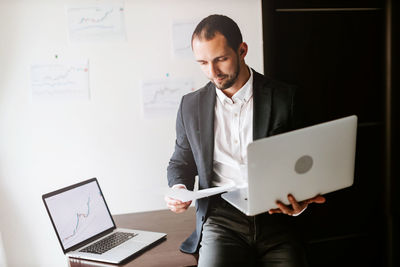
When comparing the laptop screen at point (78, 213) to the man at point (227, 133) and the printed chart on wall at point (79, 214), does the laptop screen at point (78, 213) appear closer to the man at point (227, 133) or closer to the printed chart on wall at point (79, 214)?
the printed chart on wall at point (79, 214)

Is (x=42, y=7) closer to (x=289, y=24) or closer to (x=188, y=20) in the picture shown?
(x=188, y=20)

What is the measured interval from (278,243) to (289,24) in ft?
3.93

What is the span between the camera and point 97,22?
1.85m

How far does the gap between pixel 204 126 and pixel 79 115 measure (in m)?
0.74

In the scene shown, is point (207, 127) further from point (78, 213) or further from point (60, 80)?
point (60, 80)

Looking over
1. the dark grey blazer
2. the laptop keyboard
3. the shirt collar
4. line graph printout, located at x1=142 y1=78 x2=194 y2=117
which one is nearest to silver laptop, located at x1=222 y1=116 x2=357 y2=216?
the dark grey blazer

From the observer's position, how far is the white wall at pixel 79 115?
185 centimetres

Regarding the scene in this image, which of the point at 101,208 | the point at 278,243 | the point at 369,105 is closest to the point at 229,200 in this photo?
the point at 278,243

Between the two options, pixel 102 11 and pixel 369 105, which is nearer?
pixel 102 11

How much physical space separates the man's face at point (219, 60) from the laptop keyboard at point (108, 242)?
781 millimetres

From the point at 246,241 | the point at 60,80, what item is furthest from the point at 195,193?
the point at 60,80

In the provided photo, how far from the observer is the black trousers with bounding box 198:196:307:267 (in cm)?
137

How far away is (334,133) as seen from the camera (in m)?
1.26

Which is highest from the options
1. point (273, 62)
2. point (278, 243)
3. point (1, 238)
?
point (273, 62)
